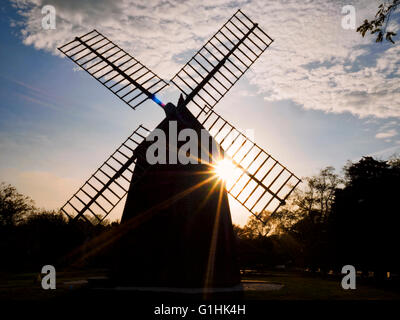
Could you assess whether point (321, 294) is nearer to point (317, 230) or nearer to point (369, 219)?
point (369, 219)

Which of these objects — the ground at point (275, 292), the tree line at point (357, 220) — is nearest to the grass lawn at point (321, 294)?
the ground at point (275, 292)

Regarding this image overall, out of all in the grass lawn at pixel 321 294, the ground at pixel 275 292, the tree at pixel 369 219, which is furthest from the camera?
the tree at pixel 369 219

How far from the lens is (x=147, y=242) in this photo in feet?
37.2

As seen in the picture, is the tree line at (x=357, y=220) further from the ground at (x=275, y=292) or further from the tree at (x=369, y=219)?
the ground at (x=275, y=292)

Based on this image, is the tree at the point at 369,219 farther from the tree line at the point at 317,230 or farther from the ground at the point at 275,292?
the ground at the point at 275,292

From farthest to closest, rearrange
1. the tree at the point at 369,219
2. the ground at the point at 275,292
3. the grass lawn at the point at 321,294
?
the tree at the point at 369,219, the grass lawn at the point at 321,294, the ground at the point at 275,292

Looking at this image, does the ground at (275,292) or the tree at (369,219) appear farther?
the tree at (369,219)

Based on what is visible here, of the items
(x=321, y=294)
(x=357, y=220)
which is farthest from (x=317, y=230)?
(x=321, y=294)

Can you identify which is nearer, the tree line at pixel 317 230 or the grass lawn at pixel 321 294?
the grass lawn at pixel 321 294

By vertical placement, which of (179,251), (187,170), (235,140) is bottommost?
(179,251)

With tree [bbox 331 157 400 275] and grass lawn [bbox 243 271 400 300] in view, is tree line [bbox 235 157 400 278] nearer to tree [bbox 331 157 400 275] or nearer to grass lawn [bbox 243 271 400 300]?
tree [bbox 331 157 400 275]
